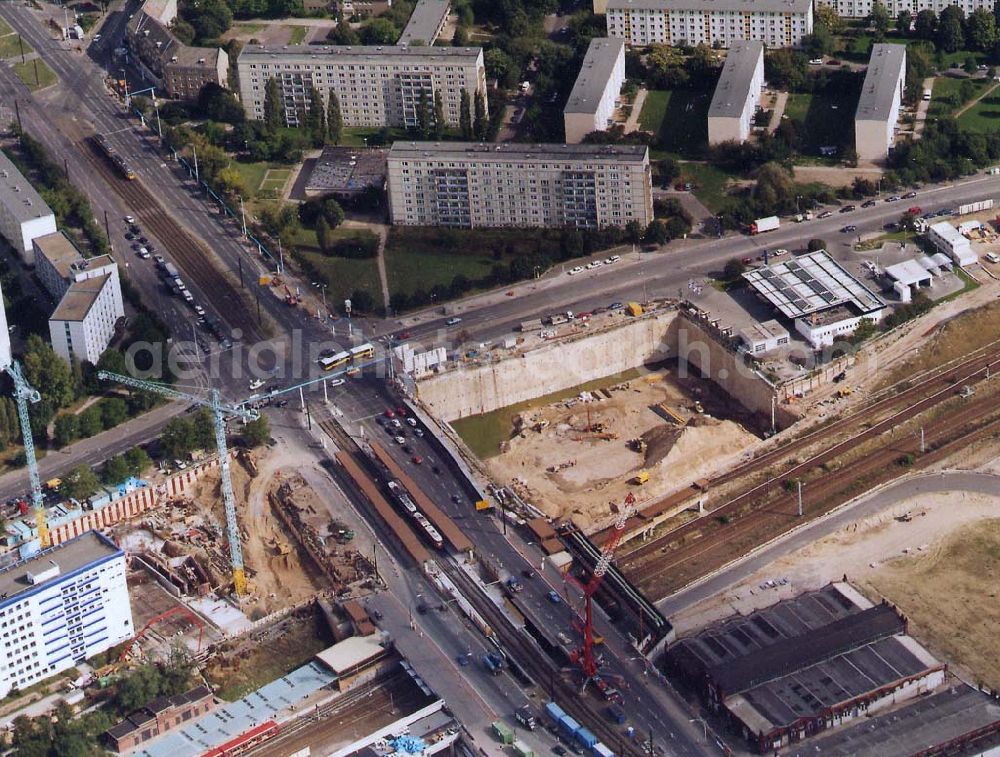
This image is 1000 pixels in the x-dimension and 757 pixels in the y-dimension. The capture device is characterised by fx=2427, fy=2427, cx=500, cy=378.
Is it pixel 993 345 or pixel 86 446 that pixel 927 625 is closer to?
pixel 993 345

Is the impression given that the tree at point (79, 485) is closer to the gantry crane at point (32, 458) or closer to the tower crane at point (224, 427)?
the gantry crane at point (32, 458)

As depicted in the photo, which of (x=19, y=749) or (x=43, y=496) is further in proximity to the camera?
(x=43, y=496)

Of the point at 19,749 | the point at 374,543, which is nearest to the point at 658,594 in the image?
the point at 374,543

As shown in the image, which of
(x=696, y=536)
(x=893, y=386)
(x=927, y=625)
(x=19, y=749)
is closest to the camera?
(x=19, y=749)

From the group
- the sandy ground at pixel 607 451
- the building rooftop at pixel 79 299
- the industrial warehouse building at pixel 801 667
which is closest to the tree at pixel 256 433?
the building rooftop at pixel 79 299

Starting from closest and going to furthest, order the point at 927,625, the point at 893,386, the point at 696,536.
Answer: the point at 927,625 → the point at 696,536 → the point at 893,386

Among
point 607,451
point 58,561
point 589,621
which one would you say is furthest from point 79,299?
point 589,621
